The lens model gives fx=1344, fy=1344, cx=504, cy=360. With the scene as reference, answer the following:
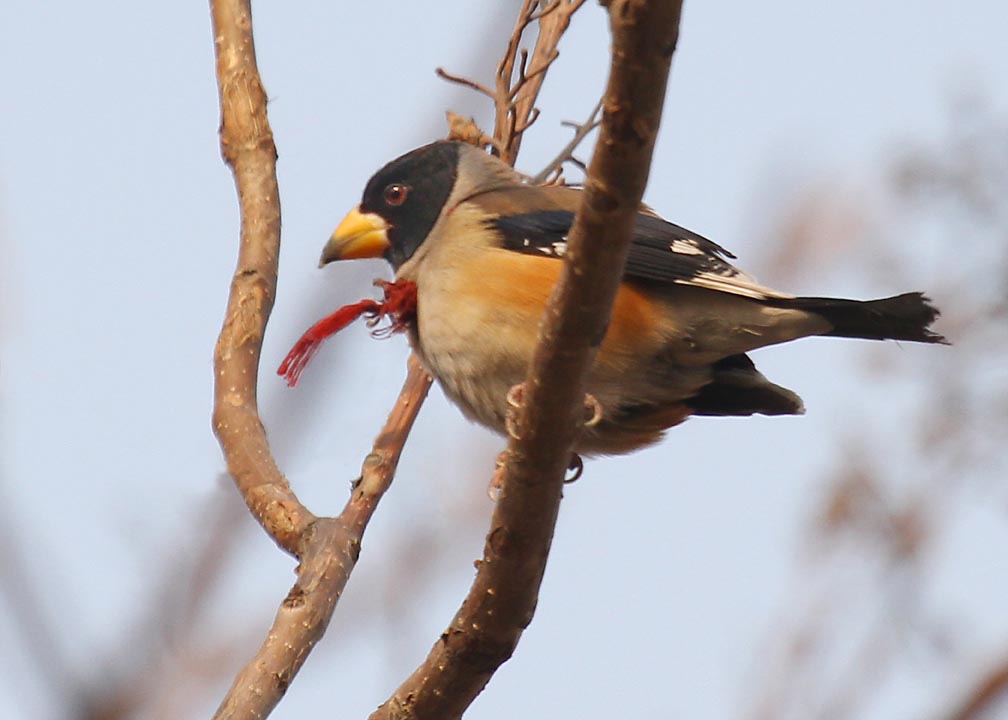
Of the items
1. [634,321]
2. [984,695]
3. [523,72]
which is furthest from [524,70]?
[984,695]

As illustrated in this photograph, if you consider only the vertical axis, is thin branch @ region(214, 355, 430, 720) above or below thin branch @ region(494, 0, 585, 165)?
below

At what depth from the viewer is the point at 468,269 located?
13.1ft

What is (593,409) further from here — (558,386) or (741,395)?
(558,386)

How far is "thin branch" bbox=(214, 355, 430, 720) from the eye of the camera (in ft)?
8.86

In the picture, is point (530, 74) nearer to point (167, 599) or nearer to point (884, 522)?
point (884, 522)

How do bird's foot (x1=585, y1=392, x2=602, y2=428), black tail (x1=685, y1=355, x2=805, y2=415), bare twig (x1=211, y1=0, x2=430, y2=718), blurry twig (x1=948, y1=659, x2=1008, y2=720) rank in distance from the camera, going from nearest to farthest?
1. blurry twig (x1=948, y1=659, x2=1008, y2=720)
2. bare twig (x1=211, y1=0, x2=430, y2=718)
3. bird's foot (x1=585, y1=392, x2=602, y2=428)
4. black tail (x1=685, y1=355, x2=805, y2=415)

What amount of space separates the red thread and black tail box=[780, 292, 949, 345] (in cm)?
112

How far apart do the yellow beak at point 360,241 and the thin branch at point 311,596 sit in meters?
1.17

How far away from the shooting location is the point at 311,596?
293 centimetres

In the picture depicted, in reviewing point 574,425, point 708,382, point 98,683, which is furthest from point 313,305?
point 708,382

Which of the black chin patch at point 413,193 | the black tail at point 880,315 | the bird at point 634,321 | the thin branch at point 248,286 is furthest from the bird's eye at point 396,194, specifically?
the black tail at point 880,315

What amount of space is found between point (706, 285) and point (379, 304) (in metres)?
0.95

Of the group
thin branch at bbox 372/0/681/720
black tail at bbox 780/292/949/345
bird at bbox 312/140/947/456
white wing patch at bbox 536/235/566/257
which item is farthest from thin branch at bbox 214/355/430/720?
black tail at bbox 780/292/949/345

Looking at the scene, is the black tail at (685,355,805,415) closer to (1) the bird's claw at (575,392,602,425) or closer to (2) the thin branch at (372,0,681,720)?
(1) the bird's claw at (575,392,602,425)
